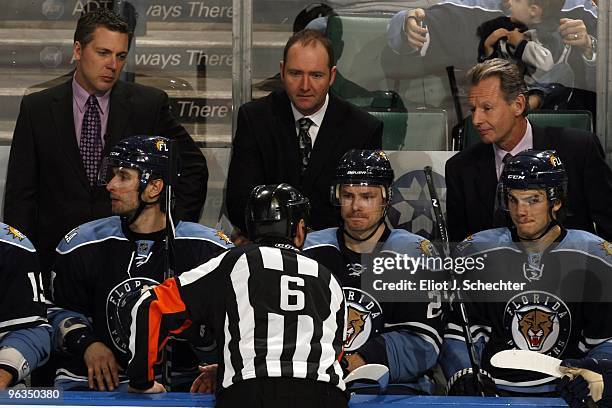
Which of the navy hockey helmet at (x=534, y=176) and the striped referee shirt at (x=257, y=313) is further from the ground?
the navy hockey helmet at (x=534, y=176)

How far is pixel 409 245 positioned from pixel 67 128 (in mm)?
1213

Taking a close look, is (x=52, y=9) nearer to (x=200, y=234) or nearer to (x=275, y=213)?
(x=200, y=234)

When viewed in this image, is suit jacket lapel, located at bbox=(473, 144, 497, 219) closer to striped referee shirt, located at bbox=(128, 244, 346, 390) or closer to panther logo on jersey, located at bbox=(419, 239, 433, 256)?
panther logo on jersey, located at bbox=(419, 239, 433, 256)

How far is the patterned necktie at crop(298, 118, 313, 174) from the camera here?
3.91 metres

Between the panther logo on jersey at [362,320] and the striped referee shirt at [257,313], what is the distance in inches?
21.2

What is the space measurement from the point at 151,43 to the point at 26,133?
0.67 m

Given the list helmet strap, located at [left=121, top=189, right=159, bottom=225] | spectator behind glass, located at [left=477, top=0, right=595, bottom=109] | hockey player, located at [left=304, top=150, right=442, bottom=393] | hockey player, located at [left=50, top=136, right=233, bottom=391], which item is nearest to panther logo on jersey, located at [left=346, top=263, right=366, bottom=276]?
hockey player, located at [left=304, top=150, right=442, bottom=393]

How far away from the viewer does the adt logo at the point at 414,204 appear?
3.70m

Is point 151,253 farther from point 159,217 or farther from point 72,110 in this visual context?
point 72,110

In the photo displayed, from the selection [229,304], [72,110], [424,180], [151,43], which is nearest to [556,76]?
[424,180]

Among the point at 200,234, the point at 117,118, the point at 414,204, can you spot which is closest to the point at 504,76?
the point at 414,204

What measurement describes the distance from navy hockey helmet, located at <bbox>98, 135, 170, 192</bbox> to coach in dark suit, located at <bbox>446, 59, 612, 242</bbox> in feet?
2.99

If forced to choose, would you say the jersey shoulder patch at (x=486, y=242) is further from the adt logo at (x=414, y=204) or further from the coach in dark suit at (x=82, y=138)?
the coach in dark suit at (x=82, y=138)

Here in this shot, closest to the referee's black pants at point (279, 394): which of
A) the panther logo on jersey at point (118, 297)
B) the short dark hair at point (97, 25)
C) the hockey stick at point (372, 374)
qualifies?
the hockey stick at point (372, 374)
